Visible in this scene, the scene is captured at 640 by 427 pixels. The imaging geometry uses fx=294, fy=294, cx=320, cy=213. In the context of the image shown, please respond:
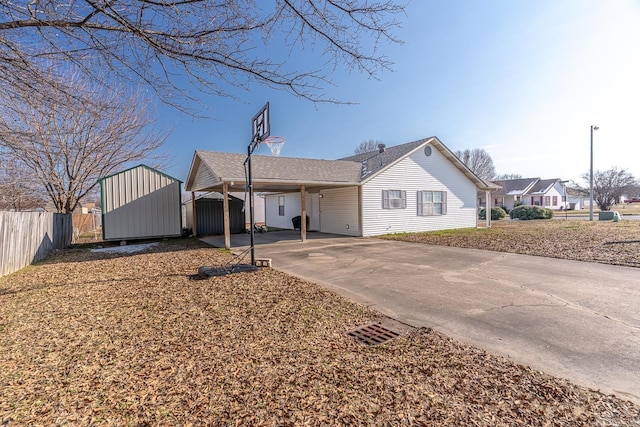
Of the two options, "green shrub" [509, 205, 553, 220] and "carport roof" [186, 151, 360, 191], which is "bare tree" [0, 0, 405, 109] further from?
"green shrub" [509, 205, 553, 220]

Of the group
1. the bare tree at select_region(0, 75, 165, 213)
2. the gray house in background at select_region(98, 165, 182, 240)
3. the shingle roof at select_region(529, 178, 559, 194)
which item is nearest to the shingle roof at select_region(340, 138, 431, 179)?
the gray house in background at select_region(98, 165, 182, 240)

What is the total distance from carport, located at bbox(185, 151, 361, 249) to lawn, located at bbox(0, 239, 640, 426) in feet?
21.7

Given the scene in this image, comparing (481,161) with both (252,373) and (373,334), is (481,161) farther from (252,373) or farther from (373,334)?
(252,373)

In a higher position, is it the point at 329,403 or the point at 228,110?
the point at 228,110

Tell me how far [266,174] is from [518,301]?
9.31 meters

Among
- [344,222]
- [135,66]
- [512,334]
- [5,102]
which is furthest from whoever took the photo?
[344,222]

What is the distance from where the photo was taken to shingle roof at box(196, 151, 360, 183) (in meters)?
11.3

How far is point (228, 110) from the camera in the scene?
4.03 metres

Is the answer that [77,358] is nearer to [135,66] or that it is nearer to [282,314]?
[282,314]

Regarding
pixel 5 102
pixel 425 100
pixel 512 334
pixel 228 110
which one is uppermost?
pixel 425 100

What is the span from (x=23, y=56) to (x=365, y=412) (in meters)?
4.94

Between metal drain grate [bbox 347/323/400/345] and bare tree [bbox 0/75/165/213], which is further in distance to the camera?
bare tree [bbox 0/75/165/213]

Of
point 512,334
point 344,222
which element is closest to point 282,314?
point 512,334

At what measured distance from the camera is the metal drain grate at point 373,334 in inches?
130
